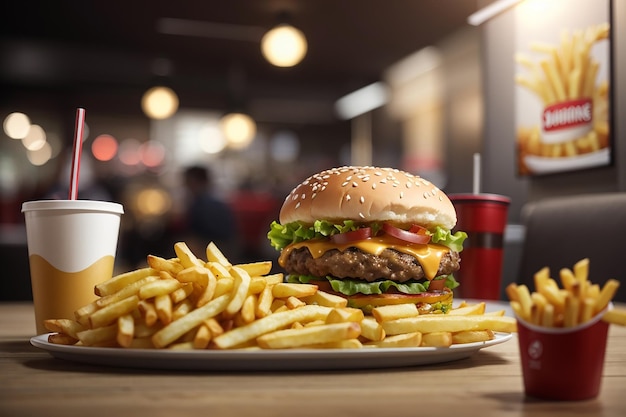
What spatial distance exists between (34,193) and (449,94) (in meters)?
9.77

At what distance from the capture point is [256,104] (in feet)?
57.6

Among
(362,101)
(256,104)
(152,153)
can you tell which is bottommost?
(152,153)

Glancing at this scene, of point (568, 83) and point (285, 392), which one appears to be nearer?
point (285, 392)

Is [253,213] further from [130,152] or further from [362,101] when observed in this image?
[130,152]

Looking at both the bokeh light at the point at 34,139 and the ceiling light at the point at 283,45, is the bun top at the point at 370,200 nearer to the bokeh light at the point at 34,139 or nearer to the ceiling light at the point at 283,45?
the ceiling light at the point at 283,45

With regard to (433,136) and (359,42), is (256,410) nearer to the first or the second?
(359,42)

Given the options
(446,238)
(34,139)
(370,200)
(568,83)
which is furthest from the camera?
(34,139)

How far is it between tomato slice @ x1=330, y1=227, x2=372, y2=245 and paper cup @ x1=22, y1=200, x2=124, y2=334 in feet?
2.06

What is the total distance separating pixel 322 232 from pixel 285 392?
914 millimetres

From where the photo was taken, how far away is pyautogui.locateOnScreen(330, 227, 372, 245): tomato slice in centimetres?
189

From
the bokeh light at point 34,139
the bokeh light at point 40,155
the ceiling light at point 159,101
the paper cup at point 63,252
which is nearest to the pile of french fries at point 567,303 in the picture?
the paper cup at point 63,252

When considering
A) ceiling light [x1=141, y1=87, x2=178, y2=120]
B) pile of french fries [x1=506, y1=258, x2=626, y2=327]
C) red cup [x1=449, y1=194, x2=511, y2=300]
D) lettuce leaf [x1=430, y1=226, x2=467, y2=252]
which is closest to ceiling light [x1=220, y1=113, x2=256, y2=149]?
ceiling light [x1=141, y1=87, x2=178, y2=120]

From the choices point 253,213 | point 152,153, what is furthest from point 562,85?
point 152,153

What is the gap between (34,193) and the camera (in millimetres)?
16078
